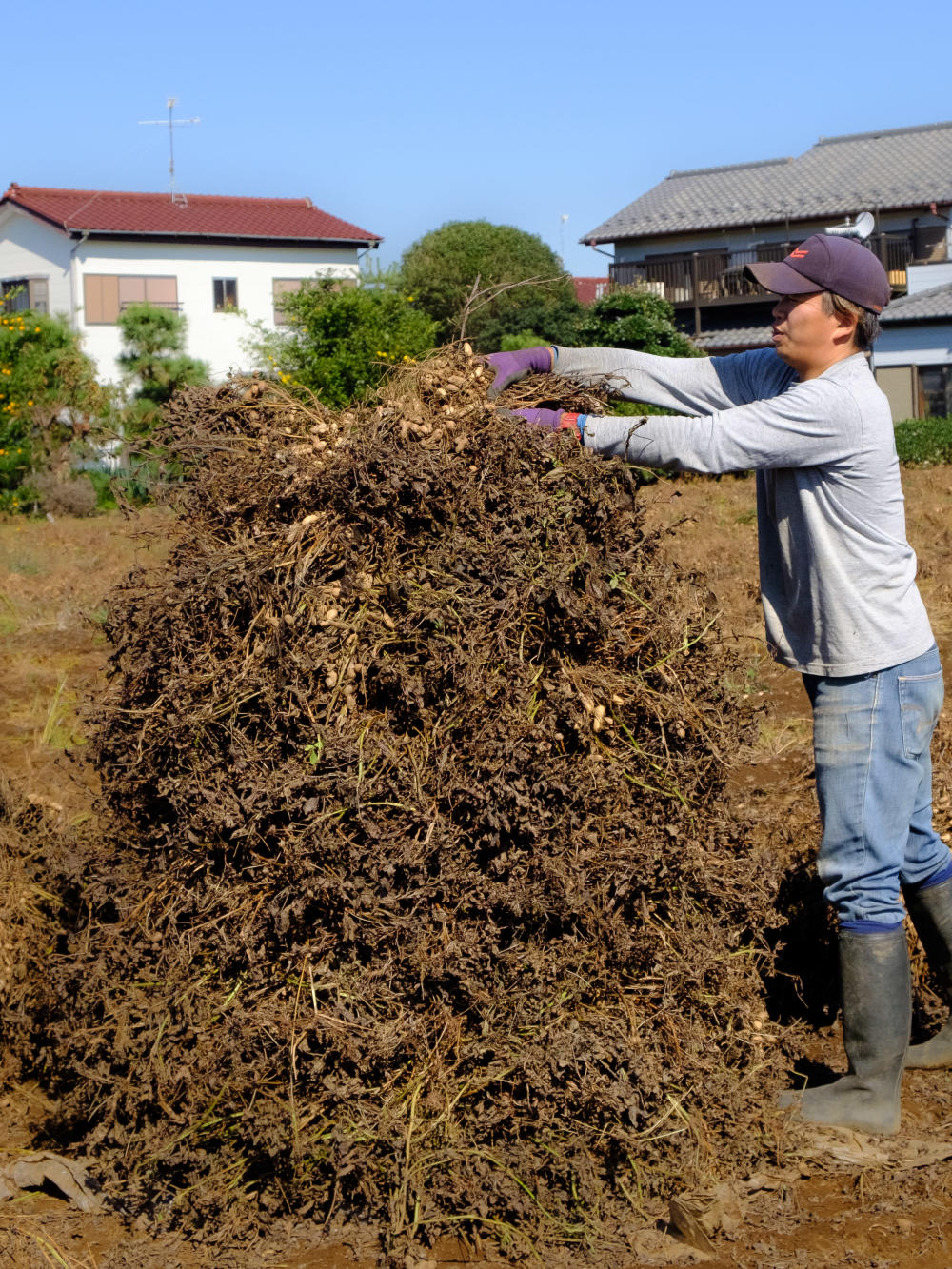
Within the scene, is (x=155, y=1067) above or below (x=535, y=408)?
below

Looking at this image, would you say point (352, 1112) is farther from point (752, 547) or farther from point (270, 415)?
point (752, 547)

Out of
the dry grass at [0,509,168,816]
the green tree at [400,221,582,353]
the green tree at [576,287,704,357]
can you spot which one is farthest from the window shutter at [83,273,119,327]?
the dry grass at [0,509,168,816]

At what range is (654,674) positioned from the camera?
Answer: 9.80ft

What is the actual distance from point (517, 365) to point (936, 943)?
1.81 metres

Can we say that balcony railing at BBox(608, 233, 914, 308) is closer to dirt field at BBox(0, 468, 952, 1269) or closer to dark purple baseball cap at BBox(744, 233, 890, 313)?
dirt field at BBox(0, 468, 952, 1269)

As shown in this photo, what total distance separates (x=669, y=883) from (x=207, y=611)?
1.21m

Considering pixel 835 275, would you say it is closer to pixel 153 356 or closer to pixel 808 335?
pixel 808 335

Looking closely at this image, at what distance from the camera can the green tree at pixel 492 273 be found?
115 ft

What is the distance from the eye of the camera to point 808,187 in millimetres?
39344

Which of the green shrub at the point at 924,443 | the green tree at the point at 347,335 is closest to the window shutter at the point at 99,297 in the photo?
the green tree at the point at 347,335

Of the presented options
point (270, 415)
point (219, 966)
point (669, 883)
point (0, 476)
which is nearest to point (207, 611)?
point (270, 415)

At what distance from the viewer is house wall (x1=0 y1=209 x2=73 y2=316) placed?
38.6 m

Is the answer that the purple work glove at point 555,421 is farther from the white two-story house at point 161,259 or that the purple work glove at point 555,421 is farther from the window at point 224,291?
the window at point 224,291

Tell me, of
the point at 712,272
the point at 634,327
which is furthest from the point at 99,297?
the point at 634,327
